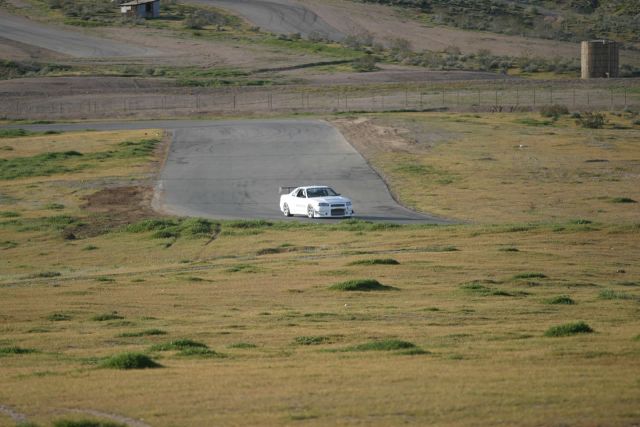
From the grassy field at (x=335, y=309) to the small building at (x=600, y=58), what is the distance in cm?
5547

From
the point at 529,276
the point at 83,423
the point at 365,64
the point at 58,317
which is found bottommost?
the point at 529,276

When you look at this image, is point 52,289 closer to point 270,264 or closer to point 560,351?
point 270,264

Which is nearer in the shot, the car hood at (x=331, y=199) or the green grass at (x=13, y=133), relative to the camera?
the car hood at (x=331, y=199)

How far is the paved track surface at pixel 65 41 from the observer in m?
131

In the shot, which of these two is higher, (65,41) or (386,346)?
(65,41)

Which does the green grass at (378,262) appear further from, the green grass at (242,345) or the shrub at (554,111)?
the shrub at (554,111)

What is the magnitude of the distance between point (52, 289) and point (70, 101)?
243ft

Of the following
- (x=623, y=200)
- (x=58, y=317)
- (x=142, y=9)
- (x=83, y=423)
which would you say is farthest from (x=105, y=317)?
(x=142, y=9)

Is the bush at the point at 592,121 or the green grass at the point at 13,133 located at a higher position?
the green grass at the point at 13,133

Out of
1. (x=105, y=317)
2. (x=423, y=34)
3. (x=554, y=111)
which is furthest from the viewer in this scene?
(x=423, y=34)

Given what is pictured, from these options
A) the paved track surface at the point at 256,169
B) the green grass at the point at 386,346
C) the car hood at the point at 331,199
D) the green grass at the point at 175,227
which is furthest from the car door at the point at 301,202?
the green grass at the point at 386,346

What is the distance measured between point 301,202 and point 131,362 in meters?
32.9

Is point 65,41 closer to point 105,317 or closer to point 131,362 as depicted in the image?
point 105,317

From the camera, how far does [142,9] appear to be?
15525 cm
